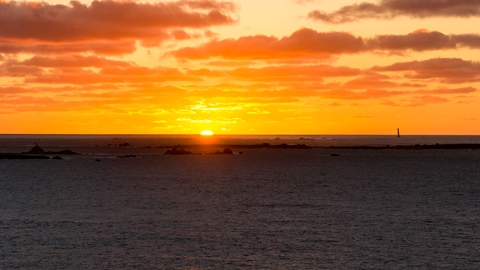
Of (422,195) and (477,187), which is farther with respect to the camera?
(477,187)

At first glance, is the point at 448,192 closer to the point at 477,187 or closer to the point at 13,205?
the point at 477,187

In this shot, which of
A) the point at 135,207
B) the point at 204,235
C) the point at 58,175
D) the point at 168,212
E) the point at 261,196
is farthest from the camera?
the point at 58,175

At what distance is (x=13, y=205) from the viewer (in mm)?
61844

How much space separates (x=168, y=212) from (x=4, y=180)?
46567 mm

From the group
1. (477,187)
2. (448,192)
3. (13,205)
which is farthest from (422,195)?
(13,205)

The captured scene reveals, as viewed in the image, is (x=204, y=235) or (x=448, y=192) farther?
(x=448, y=192)

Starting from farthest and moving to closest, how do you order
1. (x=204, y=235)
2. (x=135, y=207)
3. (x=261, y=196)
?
(x=261, y=196)
(x=135, y=207)
(x=204, y=235)

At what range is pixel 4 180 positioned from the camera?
9431 centimetres

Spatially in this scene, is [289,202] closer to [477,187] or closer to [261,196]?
[261,196]

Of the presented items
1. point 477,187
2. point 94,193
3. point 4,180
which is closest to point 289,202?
point 94,193

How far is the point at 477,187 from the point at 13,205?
5776 cm

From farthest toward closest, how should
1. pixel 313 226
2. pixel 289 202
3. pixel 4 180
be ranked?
pixel 4 180
pixel 289 202
pixel 313 226

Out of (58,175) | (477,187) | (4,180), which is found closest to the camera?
(477,187)

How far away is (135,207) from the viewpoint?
61.3 meters
